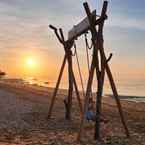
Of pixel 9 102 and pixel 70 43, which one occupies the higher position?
pixel 70 43

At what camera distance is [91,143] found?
14.8 meters

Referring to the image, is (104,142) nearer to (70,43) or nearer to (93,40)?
(93,40)

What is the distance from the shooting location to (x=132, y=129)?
60.0ft

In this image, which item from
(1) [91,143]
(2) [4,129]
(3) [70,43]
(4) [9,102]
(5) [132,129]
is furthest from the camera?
(4) [9,102]

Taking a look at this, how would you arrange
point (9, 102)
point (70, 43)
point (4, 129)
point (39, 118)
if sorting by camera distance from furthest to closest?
point (9, 102), point (39, 118), point (70, 43), point (4, 129)

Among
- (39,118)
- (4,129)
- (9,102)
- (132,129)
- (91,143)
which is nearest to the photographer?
(91,143)

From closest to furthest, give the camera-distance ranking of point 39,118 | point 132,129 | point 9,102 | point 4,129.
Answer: point 4,129
point 132,129
point 39,118
point 9,102

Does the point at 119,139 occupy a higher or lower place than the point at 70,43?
lower

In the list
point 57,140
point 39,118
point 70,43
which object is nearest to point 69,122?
point 39,118

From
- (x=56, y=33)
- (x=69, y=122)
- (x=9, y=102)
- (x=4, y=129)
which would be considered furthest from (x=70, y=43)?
(x=9, y=102)

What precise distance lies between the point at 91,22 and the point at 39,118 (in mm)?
7055

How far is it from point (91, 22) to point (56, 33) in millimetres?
5353

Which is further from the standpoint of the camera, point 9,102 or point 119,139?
point 9,102

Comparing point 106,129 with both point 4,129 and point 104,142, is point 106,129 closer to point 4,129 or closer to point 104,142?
point 104,142
